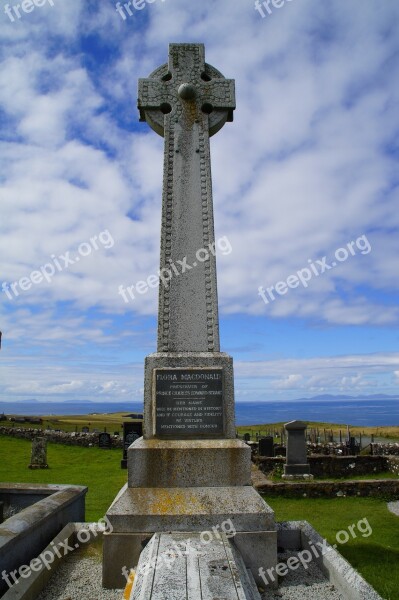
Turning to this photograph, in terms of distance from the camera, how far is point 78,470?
15.6 metres

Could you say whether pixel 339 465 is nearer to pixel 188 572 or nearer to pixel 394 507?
pixel 394 507

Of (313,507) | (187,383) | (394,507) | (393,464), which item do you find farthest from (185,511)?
(393,464)

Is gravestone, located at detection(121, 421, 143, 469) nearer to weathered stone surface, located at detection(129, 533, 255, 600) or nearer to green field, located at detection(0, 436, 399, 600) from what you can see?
green field, located at detection(0, 436, 399, 600)

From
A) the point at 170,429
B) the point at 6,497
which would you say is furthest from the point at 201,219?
the point at 6,497

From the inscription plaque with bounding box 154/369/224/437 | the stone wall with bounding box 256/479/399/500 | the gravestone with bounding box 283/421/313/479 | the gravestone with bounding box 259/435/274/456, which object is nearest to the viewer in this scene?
the inscription plaque with bounding box 154/369/224/437

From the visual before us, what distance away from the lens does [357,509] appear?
1009cm

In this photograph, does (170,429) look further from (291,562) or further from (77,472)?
(77,472)

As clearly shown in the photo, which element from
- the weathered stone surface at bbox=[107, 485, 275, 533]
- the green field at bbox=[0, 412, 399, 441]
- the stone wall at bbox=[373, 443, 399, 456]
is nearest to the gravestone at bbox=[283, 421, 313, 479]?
the stone wall at bbox=[373, 443, 399, 456]

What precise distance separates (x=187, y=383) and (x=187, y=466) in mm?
1000

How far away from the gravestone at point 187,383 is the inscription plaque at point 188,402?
12mm

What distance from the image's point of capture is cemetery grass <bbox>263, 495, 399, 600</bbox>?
5758 millimetres

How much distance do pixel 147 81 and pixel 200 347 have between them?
13.9 feet

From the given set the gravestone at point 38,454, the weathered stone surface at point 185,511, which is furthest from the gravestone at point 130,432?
the weathered stone surface at point 185,511

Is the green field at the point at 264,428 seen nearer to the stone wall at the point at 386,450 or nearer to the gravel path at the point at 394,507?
the stone wall at the point at 386,450
